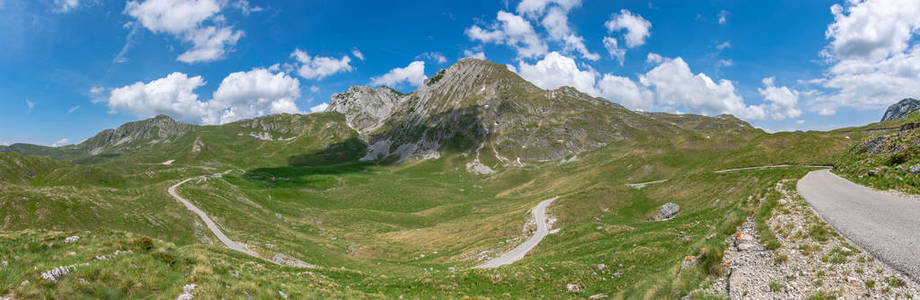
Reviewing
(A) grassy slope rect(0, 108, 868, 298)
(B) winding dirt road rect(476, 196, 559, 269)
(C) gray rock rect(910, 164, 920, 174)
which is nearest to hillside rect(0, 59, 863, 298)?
(A) grassy slope rect(0, 108, 868, 298)

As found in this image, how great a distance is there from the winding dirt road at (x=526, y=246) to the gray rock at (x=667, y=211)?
17865 mm

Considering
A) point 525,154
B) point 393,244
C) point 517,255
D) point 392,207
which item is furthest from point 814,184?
point 525,154

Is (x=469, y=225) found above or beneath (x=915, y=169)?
beneath

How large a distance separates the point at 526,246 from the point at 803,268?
35.4 m

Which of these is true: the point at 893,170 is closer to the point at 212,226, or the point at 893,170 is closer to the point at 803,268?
the point at 803,268

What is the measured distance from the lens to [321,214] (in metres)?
87.6

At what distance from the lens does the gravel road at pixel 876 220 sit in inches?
434

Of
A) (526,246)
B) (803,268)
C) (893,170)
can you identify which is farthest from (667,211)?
(803,268)

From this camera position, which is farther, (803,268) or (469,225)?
(469,225)

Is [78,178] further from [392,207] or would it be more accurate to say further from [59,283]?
[59,283]

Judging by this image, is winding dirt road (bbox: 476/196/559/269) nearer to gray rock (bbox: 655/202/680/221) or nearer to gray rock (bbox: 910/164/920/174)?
gray rock (bbox: 655/202/680/221)

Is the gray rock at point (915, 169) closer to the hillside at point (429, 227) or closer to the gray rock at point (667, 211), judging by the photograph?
the hillside at point (429, 227)

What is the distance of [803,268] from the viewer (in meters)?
11.9

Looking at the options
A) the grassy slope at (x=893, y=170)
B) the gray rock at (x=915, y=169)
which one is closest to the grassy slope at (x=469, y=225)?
the grassy slope at (x=893, y=170)
